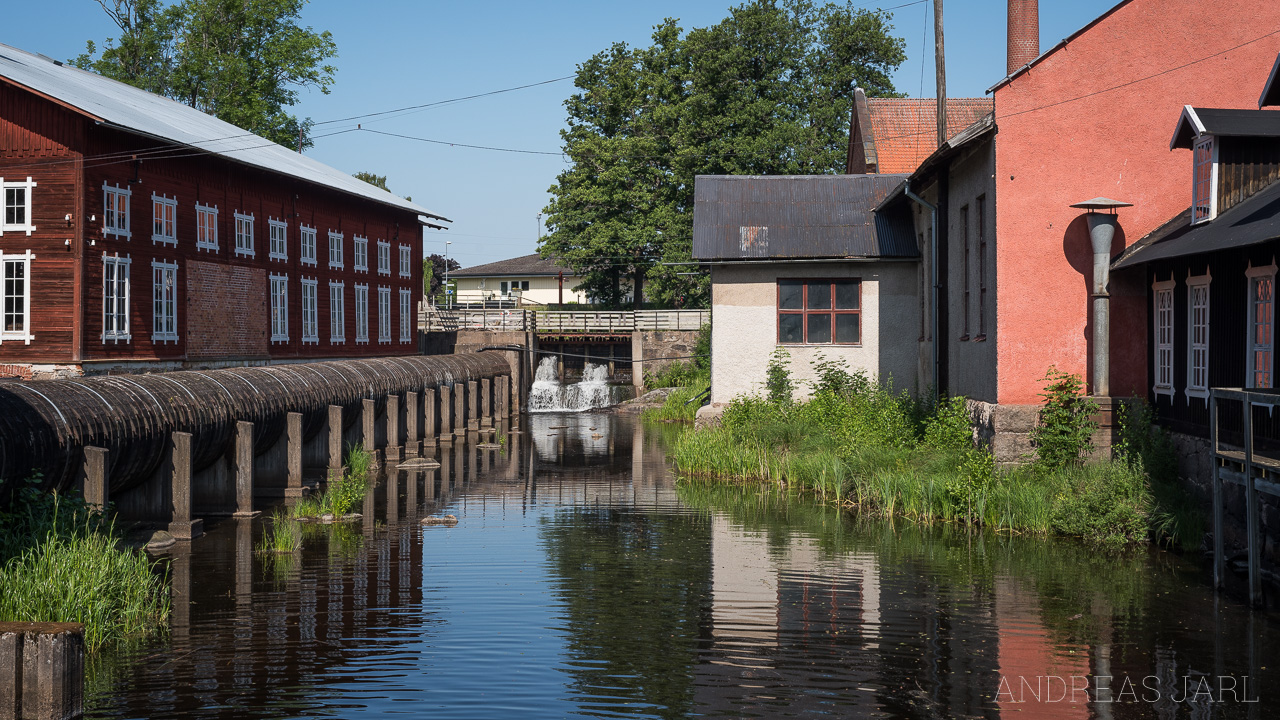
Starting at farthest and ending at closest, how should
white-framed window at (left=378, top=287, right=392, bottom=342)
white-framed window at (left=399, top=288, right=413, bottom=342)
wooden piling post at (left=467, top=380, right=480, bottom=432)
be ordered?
white-framed window at (left=399, top=288, right=413, bottom=342) < white-framed window at (left=378, top=287, right=392, bottom=342) < wooden piling post at (left=467, top=380, right=480, bottom=432)

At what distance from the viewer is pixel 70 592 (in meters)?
8.98

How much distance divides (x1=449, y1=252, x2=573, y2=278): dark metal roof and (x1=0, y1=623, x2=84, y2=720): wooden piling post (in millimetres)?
68927

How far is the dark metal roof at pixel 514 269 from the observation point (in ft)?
254

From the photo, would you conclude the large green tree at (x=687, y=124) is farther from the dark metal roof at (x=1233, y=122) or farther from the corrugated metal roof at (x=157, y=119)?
the dark metal roof at (x=1233, y=122)

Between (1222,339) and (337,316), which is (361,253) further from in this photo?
(1222,339)

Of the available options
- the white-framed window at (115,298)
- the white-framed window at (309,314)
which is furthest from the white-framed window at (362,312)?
the white-framed window at (115,298)

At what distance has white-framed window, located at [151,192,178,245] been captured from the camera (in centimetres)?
2641

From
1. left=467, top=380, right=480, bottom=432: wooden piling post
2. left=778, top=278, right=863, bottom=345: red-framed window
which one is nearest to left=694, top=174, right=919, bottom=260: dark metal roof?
left=778, top=278, right=863, bottom=345: red-framed window

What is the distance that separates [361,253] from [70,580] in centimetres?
2971

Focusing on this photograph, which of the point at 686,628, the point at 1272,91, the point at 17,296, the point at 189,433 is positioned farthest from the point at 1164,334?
the point at 17,296

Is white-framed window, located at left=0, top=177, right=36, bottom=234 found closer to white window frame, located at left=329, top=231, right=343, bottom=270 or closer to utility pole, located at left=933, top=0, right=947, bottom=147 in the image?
white window frame, located at left=329, top=231, right=343, bottom=270

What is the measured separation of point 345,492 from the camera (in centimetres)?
1739

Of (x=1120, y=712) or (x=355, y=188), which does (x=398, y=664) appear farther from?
(x=355, y=188)

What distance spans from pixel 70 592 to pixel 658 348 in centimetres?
3710
